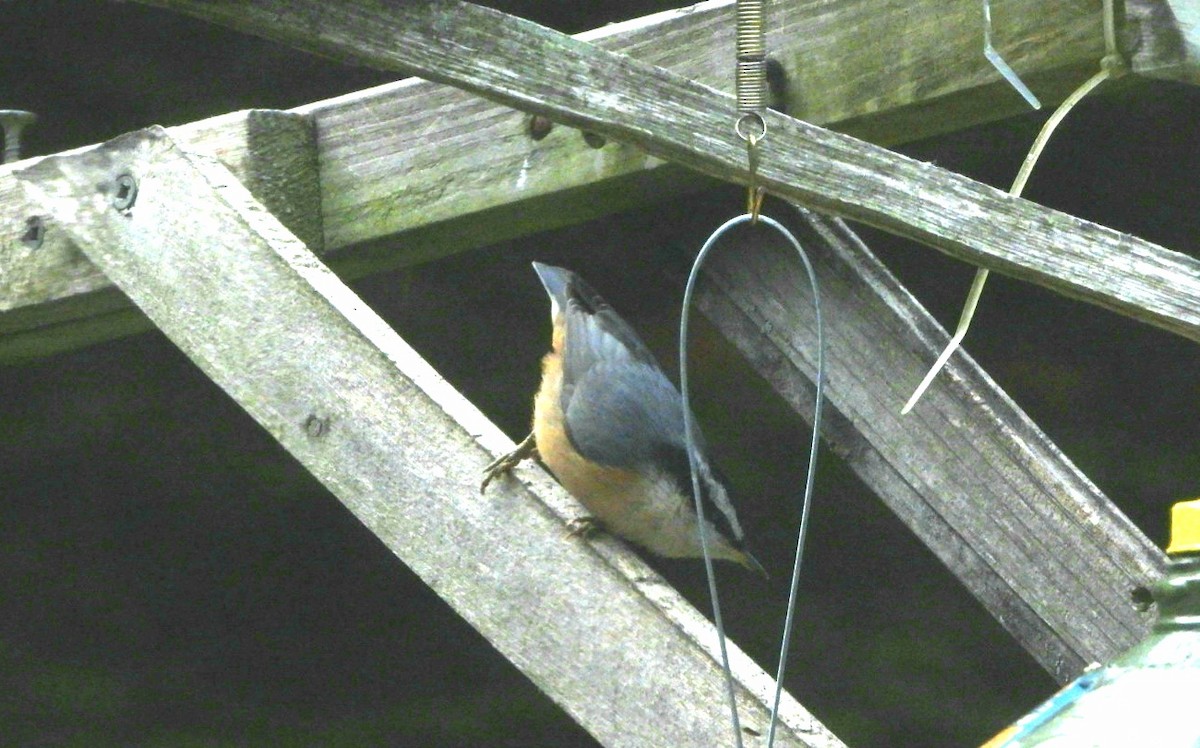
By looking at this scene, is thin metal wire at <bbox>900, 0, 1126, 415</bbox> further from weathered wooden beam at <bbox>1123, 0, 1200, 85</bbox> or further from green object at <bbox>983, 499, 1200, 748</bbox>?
green object at <bbox>983, 499, 1200, 748</bbox>

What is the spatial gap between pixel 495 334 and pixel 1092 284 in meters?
1.73

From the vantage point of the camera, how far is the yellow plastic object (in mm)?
1001

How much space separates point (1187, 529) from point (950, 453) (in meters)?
0.91

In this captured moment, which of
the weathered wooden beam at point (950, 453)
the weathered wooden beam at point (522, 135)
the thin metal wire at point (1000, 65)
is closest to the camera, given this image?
the thin metal wire at point (1000, 65)

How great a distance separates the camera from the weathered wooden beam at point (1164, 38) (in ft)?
4.77

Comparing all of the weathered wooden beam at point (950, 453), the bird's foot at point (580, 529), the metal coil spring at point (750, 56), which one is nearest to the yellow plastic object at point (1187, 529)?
the metal coil spring at point (750, 56)

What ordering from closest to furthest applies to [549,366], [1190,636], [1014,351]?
[1190,636], [549,366], [1014,351]

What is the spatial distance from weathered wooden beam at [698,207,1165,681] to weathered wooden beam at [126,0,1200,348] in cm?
46

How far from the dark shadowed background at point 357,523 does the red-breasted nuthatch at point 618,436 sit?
46 cm

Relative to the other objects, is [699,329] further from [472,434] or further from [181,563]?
[472,434]

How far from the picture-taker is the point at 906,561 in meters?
3.04

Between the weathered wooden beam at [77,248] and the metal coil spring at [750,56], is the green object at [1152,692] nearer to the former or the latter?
the metal coil spring at [750,56]

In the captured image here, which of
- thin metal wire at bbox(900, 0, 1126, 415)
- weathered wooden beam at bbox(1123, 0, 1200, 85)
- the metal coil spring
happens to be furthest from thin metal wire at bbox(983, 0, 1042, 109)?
the metal coil spring

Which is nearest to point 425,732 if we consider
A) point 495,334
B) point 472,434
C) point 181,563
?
point 181,563
